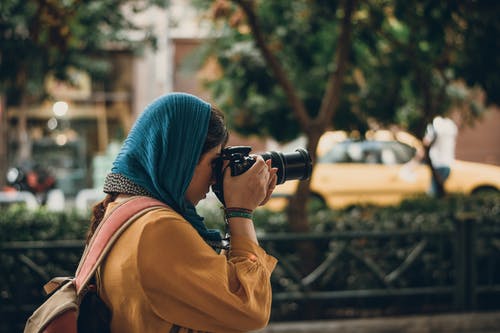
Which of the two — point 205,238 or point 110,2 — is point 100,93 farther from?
point 205,238

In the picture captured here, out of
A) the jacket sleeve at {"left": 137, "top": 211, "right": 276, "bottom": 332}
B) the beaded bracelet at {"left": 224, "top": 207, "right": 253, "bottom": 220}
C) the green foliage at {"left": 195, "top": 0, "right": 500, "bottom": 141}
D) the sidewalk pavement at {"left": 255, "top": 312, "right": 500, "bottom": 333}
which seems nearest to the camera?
the jacket sleeve at {"left": 137, "top": 211, "right": 276, "bottom": 332}

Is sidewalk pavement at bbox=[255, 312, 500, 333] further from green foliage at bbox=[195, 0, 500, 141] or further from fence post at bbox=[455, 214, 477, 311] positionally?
green foliage at bbox=[195, 0, 500, 141]

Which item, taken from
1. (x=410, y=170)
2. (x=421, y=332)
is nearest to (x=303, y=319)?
(x=421, y=332)

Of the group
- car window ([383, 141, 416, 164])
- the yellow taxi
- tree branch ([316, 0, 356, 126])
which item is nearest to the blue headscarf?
tree branch ([316, 0, 356, 126])

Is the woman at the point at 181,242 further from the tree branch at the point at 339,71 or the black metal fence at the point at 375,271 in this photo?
the tree branch at the point at 339,71

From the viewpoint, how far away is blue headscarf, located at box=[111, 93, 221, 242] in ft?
5.93

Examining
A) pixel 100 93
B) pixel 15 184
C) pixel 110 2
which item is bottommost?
pixel 15 184

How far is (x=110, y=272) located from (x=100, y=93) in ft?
65.9

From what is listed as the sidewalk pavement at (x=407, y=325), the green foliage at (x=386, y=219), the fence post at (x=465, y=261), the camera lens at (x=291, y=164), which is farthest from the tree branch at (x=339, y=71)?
the camera lens at (x=291, y=164)

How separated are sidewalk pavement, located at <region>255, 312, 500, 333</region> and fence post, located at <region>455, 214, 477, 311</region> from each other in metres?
0.18

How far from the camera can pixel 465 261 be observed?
669 centimetres

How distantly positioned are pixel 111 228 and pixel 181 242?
0.18 meters

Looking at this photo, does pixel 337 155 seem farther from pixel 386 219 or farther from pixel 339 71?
pixel 339 71

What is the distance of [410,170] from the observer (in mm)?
14367
